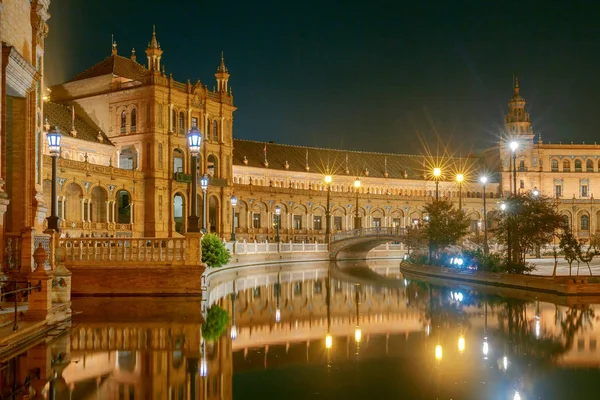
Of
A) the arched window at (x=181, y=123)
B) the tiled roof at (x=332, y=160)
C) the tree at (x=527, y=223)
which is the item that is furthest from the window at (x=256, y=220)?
the tree at (x=527, y=223)

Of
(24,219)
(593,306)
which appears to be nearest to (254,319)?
(24,219)

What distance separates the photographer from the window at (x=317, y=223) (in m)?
95.4

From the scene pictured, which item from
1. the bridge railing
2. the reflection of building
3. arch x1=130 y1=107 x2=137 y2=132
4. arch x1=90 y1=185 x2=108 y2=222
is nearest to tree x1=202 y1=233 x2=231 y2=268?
the reflection of building

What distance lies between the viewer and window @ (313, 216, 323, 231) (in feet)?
313

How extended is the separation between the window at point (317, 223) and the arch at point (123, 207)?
33443 mm

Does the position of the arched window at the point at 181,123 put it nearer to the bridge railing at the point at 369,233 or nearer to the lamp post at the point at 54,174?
the bridge railing at the point at 369,233

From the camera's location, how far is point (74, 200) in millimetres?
57062

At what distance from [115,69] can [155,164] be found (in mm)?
13273

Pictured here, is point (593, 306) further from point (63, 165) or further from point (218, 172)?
point (218, 172)

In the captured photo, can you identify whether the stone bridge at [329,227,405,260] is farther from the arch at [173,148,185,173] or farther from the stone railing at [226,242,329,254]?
the arch at [173,148,185,173]

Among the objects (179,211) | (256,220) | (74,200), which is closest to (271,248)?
(179,211)

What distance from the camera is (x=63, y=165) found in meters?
54.0

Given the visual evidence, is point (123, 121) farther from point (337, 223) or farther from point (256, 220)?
point (337, 223)

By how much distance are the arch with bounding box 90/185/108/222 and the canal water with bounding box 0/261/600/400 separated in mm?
39749
